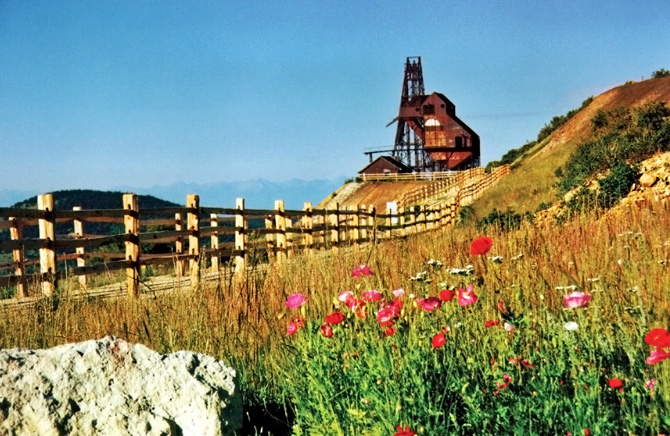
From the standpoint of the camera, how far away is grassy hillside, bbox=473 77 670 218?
30.5 metres

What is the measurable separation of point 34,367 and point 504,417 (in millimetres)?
2131

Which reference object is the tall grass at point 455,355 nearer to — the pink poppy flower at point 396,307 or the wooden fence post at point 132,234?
the pink poppy flower at point 396,307

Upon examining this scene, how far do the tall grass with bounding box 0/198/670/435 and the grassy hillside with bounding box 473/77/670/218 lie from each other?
18.0 m

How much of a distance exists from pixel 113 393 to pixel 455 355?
1.65 metres

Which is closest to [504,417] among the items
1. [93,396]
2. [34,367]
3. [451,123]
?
[93,396]

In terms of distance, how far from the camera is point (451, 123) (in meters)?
64.7

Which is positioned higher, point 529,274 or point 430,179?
point 430,179

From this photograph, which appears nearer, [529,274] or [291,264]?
[529,274]

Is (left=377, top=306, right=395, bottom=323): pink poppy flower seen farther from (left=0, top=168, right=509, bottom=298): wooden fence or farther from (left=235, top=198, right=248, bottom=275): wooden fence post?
(left=235, top=198, right=248, bottom=275): wooden fence post

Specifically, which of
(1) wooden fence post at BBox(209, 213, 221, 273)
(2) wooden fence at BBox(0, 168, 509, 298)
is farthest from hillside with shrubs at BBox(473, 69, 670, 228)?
(1) wooden fence post at BBox(209, 213, 221, 273)

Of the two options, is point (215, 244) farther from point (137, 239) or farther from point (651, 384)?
point (651, 384)

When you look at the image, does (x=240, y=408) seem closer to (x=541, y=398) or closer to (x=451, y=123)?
(x=541, y=398)

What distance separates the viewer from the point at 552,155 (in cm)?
4112

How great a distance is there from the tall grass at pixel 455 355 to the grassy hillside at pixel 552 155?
18.0 m
